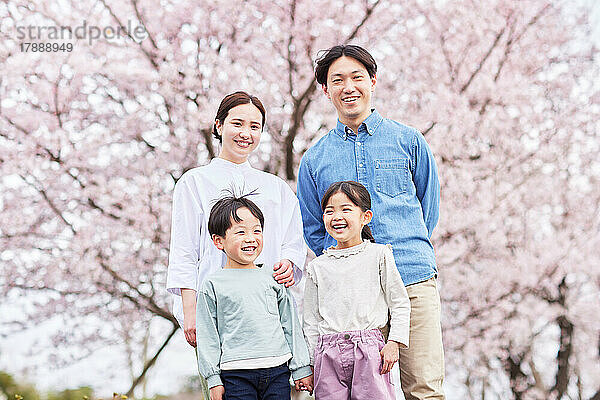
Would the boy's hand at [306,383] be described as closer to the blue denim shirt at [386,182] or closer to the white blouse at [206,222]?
the white blouse at [206,222]

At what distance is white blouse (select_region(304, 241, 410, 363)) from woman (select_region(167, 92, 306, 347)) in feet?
0.47

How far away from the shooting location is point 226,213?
2.47m

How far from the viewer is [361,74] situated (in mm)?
2705

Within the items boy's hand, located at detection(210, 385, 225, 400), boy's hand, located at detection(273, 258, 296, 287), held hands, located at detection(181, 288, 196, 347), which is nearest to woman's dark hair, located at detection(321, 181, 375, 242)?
boy's hand, located at detection(273, 258, 296, 287)

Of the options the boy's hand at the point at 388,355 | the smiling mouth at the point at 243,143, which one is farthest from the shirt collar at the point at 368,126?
the boy's hand at the point at 388,355

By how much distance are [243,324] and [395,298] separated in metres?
0.57

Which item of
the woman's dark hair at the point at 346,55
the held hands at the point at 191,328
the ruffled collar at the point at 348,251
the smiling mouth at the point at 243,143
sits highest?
the woman's dark hair at the point at 346,55

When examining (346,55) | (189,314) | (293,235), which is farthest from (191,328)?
(346,55)

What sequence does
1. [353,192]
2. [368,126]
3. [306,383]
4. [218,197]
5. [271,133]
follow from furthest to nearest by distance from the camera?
[271,133] < [368,126] < [218,197] < [353,192] < [306,383]

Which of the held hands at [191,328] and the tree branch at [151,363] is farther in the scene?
the tree branch at [151,363]

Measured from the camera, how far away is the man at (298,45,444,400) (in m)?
2.59

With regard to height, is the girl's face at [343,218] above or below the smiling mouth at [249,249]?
above

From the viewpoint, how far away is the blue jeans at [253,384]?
2.32 m

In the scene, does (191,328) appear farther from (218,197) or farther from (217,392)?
(218,197)
